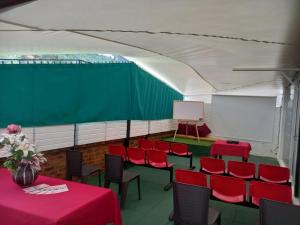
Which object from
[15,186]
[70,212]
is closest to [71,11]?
[70,212]

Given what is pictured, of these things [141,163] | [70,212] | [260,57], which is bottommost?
[141,163]

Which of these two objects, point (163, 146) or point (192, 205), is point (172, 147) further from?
point (192, 205)

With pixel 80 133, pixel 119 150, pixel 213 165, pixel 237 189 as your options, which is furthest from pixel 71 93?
pixel 237 189

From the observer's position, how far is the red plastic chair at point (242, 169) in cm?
501

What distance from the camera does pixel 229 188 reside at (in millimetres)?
3861

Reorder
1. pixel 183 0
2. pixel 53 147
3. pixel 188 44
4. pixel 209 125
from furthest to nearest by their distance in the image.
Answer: pixel 209 125 < pixel 53 147 < pixel 188 44 < pixel 183 0

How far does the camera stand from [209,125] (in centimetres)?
1100

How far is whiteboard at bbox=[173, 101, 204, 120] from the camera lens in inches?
384

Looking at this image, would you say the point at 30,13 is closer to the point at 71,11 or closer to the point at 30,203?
the point at 71,11

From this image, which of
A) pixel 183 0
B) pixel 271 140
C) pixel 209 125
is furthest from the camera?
pixel 209 125

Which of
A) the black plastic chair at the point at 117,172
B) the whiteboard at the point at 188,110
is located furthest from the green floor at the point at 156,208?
the whiteboard at the point at 188,110

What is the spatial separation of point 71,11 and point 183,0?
1043 mm

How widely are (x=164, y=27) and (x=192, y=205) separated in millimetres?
2006

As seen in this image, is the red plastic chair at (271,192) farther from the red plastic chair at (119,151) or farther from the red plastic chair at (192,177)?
the red plastic chair at (119,151)
